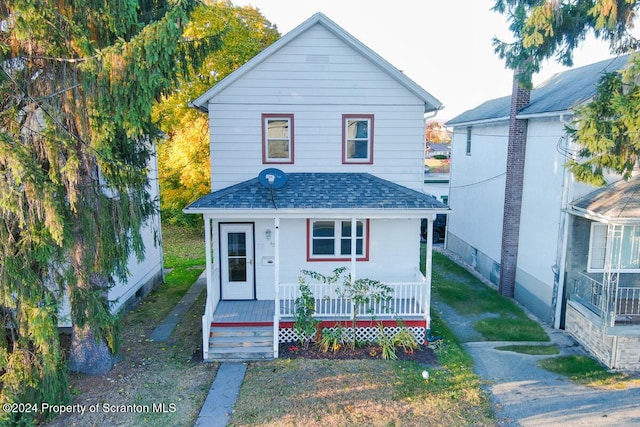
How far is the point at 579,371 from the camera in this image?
9.58 metres

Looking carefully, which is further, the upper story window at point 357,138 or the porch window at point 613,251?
the upper story window at point 357,138

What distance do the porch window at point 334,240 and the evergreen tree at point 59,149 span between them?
16.5 ft

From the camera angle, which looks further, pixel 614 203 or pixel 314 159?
pixel 314 159

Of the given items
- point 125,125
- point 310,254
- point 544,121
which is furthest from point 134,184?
point 544,121

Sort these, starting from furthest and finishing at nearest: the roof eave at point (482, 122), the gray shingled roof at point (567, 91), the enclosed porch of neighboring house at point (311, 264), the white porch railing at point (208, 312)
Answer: the roof eave at point (482, 122), the gray shingled roof at point (567, 91), the enclosed porch of neighboring house at point (311, 264), the white porch railing at point (208, 312)

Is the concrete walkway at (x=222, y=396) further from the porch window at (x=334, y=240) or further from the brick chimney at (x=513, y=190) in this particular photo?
the brick chimney at (x=513, y=190)

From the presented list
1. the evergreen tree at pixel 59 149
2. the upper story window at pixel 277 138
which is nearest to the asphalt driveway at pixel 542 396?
the upper story window at pixel 277 138

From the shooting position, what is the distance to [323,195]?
11.0 meters

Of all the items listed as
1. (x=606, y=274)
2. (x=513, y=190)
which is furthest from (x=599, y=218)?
(x=513, y=190)

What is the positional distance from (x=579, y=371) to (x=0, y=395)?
1096 cm

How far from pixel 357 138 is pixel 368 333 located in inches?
202

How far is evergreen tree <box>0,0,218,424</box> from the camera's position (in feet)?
22.4

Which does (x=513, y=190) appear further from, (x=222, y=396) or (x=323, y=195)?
(x=222, y=396)

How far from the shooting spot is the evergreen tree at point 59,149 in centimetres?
682
